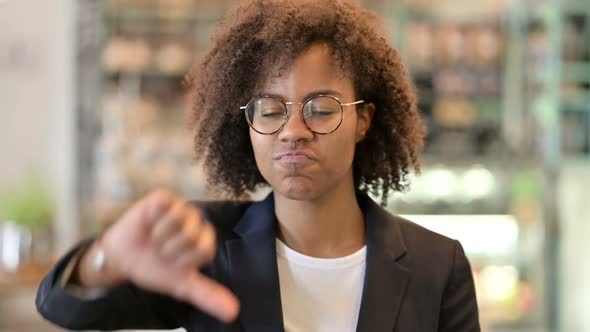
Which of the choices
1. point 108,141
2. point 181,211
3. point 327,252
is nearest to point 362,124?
point 327,252

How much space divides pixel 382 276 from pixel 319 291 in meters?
A: 0.10

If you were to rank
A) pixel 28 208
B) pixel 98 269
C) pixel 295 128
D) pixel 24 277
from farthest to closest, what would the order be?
pixel 28 208, pixel 24 277, pixel 295 128, pixel 98 269

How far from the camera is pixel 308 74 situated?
44.6 inches

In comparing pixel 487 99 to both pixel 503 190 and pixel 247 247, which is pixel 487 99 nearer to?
pixel 503 190

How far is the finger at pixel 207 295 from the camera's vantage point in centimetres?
87

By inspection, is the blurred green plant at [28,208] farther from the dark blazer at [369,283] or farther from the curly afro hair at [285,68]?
the dark blazer at [369,283]

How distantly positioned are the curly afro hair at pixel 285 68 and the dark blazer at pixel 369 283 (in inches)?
3.9

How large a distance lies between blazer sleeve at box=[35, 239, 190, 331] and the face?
263 millimetres

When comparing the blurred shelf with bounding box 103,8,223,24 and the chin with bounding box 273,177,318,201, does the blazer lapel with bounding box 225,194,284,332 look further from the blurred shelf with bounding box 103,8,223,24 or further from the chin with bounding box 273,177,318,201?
the blurred shelf with bounding box 103,8,223,24

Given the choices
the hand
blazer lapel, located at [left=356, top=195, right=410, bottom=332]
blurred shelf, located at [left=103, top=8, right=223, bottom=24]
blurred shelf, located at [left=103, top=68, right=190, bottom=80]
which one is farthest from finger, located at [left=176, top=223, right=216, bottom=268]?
blurred shelf, located at [left=103, top=8, right=223, bottom=24]

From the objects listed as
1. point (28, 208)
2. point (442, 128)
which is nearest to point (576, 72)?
point (442, 128)

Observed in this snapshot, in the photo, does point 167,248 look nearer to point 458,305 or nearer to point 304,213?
point 304,213

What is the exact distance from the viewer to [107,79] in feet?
14.5

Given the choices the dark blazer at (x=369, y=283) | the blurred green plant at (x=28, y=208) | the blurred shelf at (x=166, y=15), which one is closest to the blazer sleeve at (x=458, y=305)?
the dark blazer at (x=369, y=283)
